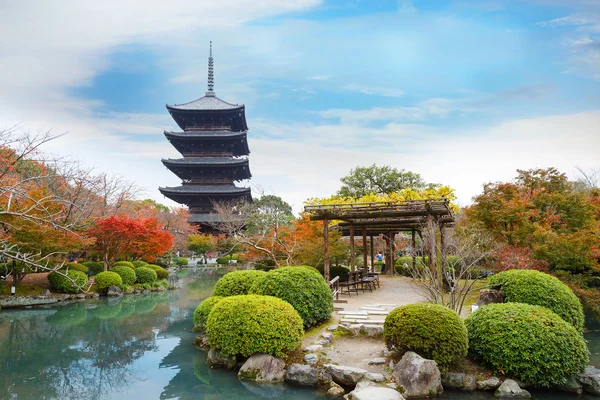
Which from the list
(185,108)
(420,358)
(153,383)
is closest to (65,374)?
(153,383)

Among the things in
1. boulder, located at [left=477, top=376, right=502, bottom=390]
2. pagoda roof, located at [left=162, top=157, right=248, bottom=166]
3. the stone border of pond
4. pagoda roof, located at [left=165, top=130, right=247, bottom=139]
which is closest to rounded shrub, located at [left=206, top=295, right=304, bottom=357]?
the stone border of pond

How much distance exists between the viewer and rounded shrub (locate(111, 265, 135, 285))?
16.6 meters

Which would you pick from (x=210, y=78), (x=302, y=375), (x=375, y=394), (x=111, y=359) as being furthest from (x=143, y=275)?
(x=210, y=78)

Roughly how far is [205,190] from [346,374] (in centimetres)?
2503

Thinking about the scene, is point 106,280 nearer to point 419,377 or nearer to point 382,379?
point 382,379

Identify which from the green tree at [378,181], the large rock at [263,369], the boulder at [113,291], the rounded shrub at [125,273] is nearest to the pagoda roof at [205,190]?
the green tree at [378,181]

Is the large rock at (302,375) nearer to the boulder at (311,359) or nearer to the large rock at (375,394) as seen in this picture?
the boulder at (311,359)

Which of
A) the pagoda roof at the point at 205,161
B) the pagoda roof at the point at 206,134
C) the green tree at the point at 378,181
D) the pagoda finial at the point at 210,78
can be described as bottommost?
the green tree at the point at 378,181

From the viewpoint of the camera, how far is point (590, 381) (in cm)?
541

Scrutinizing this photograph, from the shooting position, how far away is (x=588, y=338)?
8406 mm

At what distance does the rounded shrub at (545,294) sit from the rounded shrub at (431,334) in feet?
6.53

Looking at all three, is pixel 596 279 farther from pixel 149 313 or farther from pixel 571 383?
pixel 149 313

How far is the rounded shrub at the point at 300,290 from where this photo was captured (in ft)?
24.0

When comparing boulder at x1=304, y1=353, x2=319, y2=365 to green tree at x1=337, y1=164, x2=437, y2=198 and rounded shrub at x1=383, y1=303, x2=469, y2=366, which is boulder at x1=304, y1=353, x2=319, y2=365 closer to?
rounded shrub at x1=383, y1=303, x2=469, y2=366
